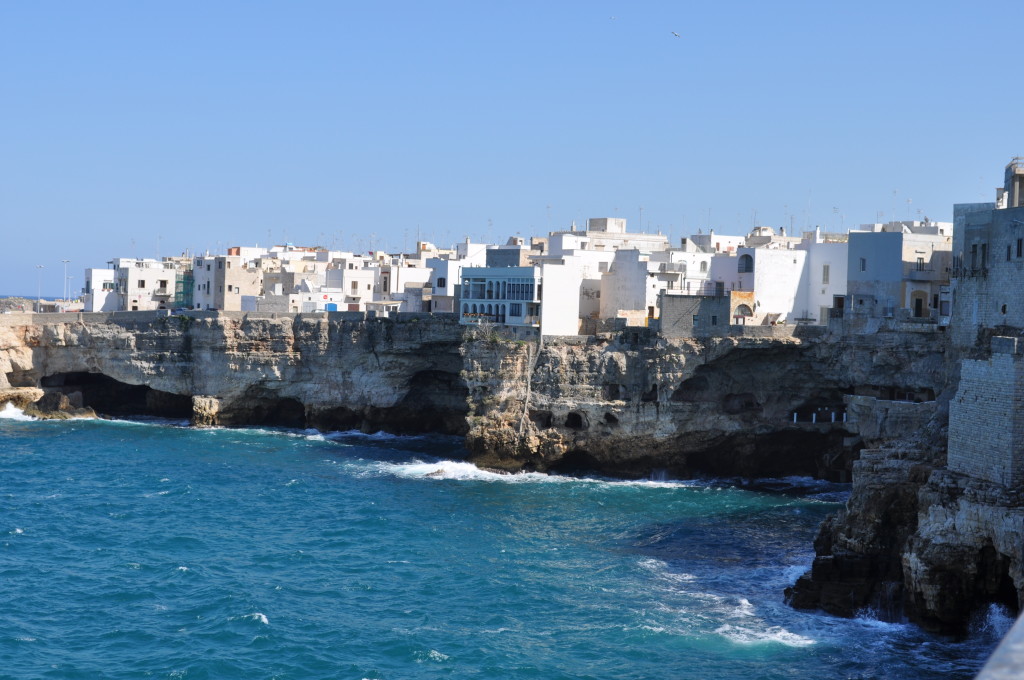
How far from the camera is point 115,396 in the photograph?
226 feet

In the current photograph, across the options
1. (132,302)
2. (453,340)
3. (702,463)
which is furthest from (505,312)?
(132,302)

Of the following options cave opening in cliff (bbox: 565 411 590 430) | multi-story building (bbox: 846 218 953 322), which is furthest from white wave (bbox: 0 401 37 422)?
multi-story building (bbox: 846 218 953 322)

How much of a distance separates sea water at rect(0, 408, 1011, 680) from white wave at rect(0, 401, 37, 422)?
38.7 feet

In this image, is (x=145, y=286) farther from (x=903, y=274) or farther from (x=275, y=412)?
(x=903, y=274)

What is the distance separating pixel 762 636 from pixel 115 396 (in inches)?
2003

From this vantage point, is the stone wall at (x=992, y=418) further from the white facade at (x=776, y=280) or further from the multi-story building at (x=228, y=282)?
the multi-story building at (x=228, y=282)

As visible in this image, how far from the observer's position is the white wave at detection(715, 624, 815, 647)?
28312mm

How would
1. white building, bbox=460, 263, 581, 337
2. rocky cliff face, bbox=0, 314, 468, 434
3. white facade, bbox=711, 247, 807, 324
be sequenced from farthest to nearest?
rocky cliff face, bbox=0, 314, 468, 434 → white facade, bbox=711, 247, 807, 324 → white building, bbox=460, 263, 581, 337

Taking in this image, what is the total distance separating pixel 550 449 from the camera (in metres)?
51.3

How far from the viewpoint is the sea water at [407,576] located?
90.3 ft

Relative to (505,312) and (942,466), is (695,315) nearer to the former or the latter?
(505,312)

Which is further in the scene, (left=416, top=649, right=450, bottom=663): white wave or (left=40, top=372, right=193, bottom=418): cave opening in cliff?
(left=40, top=372, right=193, bottom=418): cave opening in cliff

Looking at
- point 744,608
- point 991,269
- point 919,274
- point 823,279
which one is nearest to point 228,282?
point 823,279

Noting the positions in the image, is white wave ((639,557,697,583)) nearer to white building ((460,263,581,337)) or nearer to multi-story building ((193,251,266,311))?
white building ((460,263,581,337))
